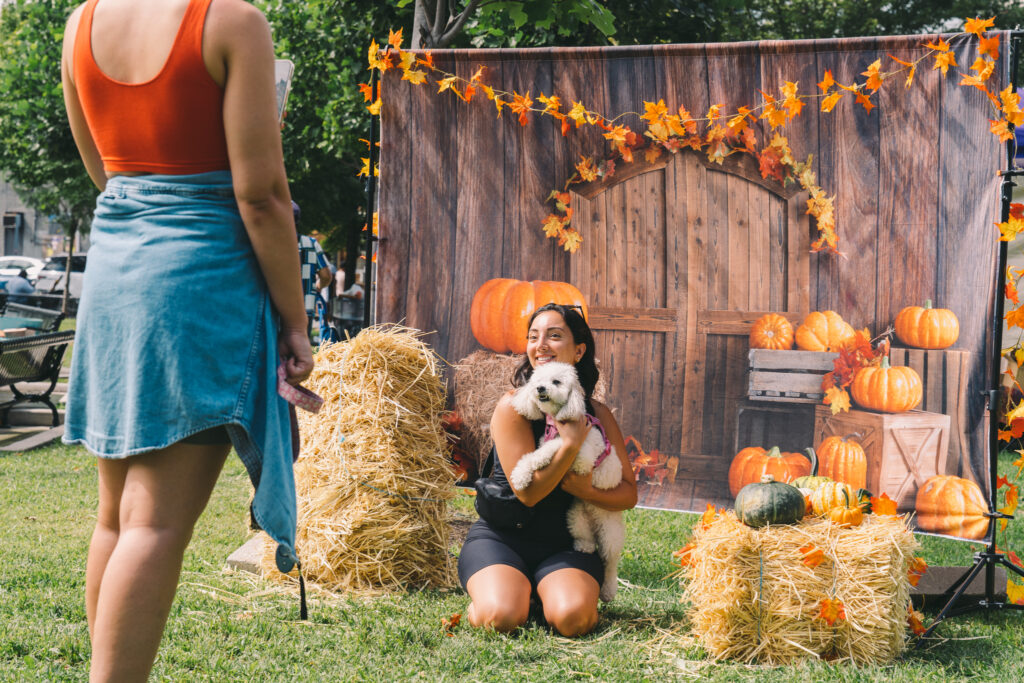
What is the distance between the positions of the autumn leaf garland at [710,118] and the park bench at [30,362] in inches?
170

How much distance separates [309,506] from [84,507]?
2.22 m

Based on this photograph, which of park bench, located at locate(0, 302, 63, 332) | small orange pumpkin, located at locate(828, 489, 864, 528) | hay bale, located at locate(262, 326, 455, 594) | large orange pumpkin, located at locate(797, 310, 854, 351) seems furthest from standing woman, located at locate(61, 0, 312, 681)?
park bench, located at locate(0, 302, 63, 332)

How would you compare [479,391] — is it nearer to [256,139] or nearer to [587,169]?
[587,169]

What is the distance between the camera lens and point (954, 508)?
3820mm

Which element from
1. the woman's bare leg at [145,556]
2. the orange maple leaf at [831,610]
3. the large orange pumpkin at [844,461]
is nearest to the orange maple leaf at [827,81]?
the large orange pumpkin at [844,461]

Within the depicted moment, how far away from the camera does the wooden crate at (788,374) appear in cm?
409

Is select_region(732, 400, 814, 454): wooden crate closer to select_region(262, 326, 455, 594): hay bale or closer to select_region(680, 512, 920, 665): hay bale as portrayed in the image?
select_region(680, 512, 920, 665): hay bale

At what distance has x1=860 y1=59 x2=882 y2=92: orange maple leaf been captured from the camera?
Answer: 3.88 m

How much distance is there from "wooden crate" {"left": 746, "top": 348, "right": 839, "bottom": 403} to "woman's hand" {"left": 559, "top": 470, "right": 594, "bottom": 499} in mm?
1090

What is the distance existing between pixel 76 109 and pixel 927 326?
3.41m

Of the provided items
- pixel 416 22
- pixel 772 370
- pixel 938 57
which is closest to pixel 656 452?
pixel 772 370

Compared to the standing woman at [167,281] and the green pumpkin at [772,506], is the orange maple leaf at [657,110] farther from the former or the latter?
the standing woman at [167,281]

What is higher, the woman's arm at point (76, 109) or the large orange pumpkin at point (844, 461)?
the woman's arm at point (76, 109)

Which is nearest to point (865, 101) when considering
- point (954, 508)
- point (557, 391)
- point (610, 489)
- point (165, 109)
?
point (954, 508)
